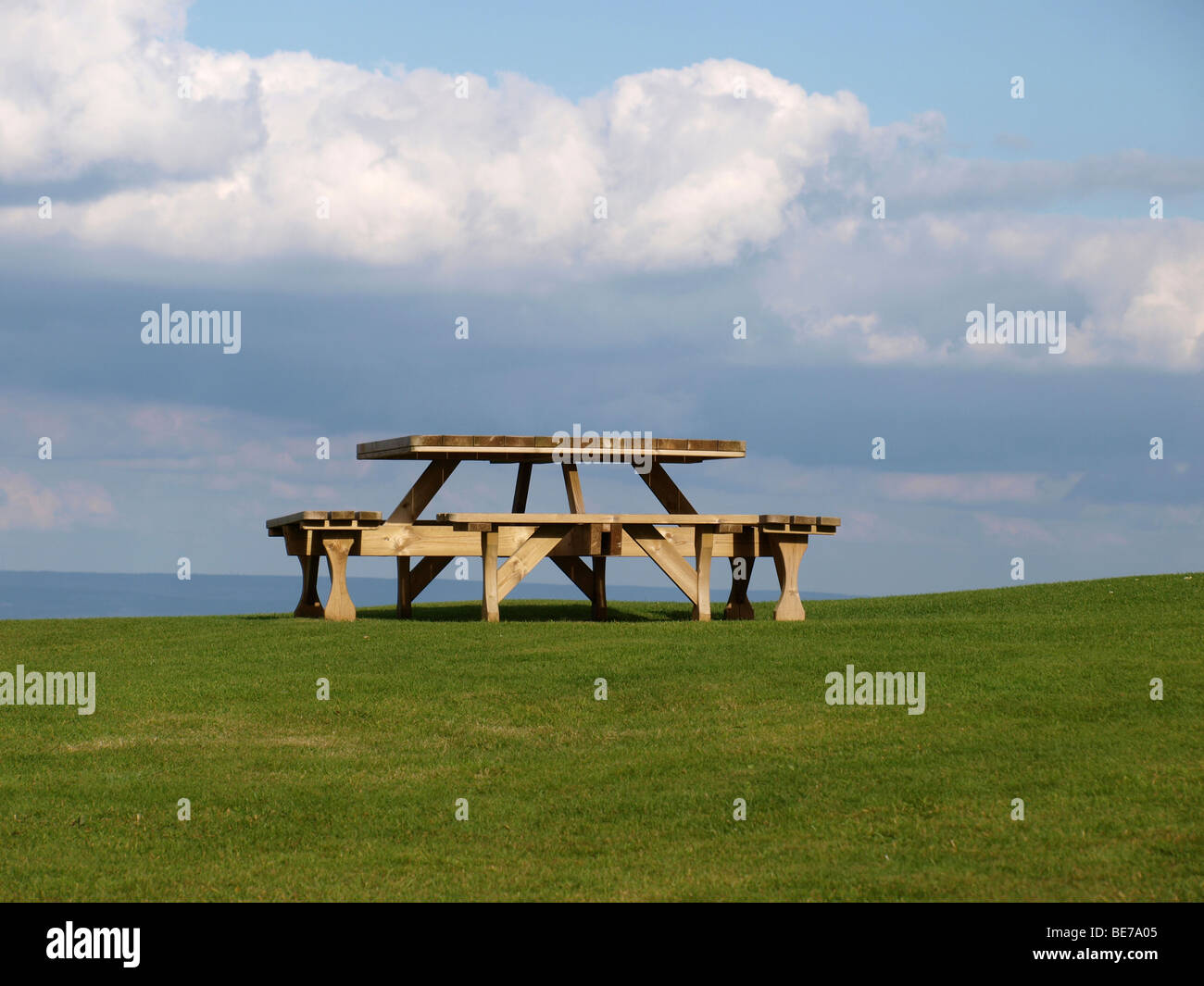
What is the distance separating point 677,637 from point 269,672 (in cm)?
457

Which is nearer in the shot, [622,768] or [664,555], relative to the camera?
[622,768]

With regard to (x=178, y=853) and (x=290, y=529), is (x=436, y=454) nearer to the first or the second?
(x=290, y=529)

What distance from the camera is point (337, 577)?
56.3 feet

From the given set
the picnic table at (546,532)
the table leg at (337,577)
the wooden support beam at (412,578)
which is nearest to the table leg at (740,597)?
the picnic table at (546,532)

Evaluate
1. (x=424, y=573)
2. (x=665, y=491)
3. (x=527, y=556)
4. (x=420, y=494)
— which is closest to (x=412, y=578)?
(x=424, y=573)

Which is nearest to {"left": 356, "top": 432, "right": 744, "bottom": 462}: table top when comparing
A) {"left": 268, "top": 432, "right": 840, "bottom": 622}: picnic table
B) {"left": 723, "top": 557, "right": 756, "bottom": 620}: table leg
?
{"left": 268, "top": 432, "right": 840, "bottom": 622}: picnic table

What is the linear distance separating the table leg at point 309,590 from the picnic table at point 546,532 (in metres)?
0.02

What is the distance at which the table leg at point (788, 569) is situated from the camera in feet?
57.1

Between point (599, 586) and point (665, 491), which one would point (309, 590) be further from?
point (665, 491)

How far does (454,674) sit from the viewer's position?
42.9 ft

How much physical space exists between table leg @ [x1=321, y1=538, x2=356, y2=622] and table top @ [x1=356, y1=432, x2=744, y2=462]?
1.81 meters

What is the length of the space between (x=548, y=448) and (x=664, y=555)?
2.45 m

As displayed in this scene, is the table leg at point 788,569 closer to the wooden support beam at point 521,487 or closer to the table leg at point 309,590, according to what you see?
the wooden support beam at point 521,487
